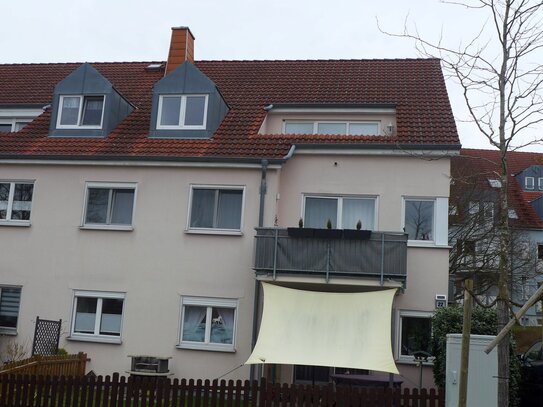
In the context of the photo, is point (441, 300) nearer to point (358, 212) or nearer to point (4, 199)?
point (358, 212)

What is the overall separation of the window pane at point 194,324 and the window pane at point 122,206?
2828mm

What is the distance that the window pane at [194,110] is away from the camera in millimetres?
18156

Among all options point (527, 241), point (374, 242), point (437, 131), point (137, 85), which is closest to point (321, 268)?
point (374, 242)

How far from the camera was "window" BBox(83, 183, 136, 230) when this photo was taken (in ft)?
56.6

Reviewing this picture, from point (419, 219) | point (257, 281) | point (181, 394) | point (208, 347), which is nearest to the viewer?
point (181, 394)

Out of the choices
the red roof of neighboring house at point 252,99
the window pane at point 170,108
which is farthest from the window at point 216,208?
the window pane at point 170,108

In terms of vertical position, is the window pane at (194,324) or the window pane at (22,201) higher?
the window pane at (22,201)

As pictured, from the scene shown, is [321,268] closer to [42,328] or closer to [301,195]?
[301,195]

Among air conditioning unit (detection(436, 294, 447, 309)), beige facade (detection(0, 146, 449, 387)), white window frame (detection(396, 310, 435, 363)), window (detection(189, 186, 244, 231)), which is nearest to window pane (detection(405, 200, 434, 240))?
beige facade (detection(0, 146, 449, 387))

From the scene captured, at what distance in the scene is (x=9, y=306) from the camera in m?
17.3

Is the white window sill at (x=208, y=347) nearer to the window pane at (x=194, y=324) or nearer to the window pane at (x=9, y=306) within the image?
the window pane at (x=194, y=324)

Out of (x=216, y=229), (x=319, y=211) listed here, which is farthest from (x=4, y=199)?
(x=319, y=211)

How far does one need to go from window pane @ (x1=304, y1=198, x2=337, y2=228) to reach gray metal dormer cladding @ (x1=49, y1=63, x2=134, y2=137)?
19.6 feet

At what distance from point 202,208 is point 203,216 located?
0.68 ft
